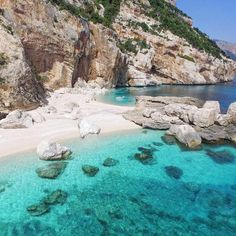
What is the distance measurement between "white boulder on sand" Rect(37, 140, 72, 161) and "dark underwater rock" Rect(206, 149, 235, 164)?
1068 cm

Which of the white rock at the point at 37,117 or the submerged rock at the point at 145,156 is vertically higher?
the white rock at the point at 37,117

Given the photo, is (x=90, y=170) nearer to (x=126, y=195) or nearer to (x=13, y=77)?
(x=126, y=195)

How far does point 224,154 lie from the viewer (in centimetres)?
2333

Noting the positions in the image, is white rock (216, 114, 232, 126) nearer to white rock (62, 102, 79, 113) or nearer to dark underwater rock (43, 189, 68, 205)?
white rock (62, 102, 79, 113)

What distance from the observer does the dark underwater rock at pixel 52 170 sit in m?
17.7

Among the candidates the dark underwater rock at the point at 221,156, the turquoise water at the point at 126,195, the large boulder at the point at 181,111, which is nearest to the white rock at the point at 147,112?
the large boulder at the point at 181,111

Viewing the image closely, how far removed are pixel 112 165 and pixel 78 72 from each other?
108 feet

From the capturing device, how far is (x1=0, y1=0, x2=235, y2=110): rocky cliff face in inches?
1160

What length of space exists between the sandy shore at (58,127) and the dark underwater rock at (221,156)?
816cm

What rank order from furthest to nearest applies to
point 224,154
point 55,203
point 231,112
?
point 231,112, point 224,154, point 55,203

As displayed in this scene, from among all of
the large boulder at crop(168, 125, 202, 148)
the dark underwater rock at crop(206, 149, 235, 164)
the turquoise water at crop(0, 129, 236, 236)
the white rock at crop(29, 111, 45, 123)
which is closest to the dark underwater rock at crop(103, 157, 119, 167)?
the turquoise water at crop(0, 129, 236, 236)

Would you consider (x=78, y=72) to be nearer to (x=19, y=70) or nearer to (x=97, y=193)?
(x=19, y=70)

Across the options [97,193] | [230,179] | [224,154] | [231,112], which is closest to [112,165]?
[97,193]

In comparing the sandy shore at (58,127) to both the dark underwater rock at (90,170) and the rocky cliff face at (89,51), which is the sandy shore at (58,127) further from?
the dark underwater rock at (90,170)
